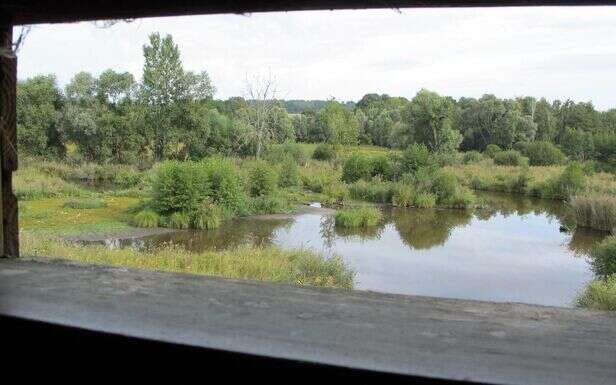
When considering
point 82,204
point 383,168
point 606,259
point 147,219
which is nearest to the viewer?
point 606,259

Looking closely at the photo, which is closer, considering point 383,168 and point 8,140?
point 8,140

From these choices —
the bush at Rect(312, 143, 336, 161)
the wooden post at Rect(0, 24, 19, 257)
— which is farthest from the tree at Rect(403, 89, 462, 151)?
the wooden post at Rect(0, 24, 19, 257)

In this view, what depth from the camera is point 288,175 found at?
27.2 m

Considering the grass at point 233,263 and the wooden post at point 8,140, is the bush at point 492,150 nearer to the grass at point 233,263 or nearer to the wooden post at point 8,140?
the grass at point 233,263

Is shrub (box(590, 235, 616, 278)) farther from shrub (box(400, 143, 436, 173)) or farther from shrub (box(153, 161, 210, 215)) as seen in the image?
shrub (box(400, 143, 436, 173))

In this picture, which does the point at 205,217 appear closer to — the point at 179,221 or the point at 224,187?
the point at 179,221

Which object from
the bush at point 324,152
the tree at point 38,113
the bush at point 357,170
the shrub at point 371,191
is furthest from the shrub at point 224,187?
the bush at point 324,152

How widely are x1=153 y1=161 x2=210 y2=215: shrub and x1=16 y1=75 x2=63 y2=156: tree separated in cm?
955

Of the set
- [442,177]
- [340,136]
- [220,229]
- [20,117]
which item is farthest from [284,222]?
[340,136]

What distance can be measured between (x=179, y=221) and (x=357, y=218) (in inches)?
225

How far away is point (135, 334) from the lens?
710 mm

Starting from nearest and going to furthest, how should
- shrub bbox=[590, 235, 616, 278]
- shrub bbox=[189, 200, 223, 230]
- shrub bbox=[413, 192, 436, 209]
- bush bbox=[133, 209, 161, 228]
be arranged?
shrub bbox=[590, 235, 616, 278]
bush bbox=[133, 209, 161, 228]
shrub bbox=[189, 200, 223, 230]
shrub bbox=[413, 192, 436, 209]

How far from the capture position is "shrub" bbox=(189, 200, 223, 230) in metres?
18.0

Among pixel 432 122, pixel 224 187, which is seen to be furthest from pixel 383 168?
pixel 224 187
